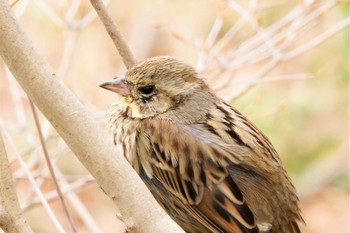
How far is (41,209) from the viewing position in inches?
230

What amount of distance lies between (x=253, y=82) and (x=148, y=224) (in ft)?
6.13

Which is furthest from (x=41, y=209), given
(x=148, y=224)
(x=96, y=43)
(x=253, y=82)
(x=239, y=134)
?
(x=148, y=224)

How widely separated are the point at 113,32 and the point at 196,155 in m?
0.63

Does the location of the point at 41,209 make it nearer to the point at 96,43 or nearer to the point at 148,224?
the point at 96,43

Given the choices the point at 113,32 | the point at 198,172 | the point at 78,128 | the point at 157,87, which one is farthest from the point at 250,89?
the point at 78,128

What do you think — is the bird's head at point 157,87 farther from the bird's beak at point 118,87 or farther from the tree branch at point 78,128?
the tree branch at point 78,128

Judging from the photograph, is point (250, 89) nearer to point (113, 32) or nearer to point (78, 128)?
point (113, 32)

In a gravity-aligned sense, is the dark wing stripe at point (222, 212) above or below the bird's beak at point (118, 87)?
below

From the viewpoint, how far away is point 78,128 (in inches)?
85.3

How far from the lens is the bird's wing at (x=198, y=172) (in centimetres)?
321

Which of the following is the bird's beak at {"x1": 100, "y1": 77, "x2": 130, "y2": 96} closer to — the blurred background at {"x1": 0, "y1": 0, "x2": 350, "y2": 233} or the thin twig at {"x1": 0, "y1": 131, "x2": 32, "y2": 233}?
the thin twig at {"x1": 0, "y1": 131, "x2": 32, "y2": 233}

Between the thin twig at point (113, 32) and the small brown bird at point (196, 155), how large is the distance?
0.17 m

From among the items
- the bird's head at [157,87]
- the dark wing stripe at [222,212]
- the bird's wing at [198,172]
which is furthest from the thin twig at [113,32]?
the dark wing stripe at [222,212]

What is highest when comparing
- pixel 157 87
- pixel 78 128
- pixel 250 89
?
pixel 250 89
